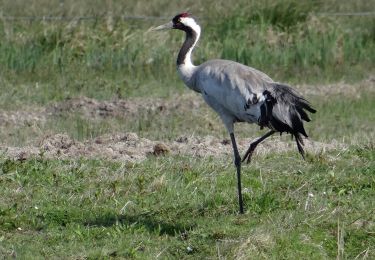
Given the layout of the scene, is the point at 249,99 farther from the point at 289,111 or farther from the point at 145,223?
the point at 145,223

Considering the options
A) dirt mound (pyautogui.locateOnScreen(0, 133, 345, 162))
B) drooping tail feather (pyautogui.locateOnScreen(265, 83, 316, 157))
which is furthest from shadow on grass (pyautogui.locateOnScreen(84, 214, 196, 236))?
dirt mound (pyautogui.locateOnScreen(0, 133, 345, 162))

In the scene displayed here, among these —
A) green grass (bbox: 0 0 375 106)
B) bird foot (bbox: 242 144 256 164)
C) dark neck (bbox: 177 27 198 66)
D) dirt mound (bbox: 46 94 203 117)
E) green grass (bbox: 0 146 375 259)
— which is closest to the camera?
green grass (bbox: 0 146 375 259)

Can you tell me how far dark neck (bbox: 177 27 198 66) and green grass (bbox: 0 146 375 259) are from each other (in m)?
0.95

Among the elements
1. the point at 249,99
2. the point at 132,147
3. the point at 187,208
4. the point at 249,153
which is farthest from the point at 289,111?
the point at 132,147

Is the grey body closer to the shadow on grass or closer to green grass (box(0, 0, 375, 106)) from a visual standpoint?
the shadow on grass

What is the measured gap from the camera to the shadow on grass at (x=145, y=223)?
756 cm

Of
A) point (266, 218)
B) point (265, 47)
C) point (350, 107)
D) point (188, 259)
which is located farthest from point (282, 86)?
point (265, 47)

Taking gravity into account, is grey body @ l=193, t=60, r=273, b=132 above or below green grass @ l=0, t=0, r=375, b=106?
above

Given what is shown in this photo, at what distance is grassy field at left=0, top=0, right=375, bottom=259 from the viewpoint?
7301 millimetres

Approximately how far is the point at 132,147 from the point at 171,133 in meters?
1.40

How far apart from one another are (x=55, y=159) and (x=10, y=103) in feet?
11.6

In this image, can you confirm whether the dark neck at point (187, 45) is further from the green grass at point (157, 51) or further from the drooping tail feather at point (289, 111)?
the green grass at point (157, 51)

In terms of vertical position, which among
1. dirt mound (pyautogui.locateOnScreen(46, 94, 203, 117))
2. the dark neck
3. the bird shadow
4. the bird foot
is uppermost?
the dark neck

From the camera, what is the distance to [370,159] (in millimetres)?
9516
